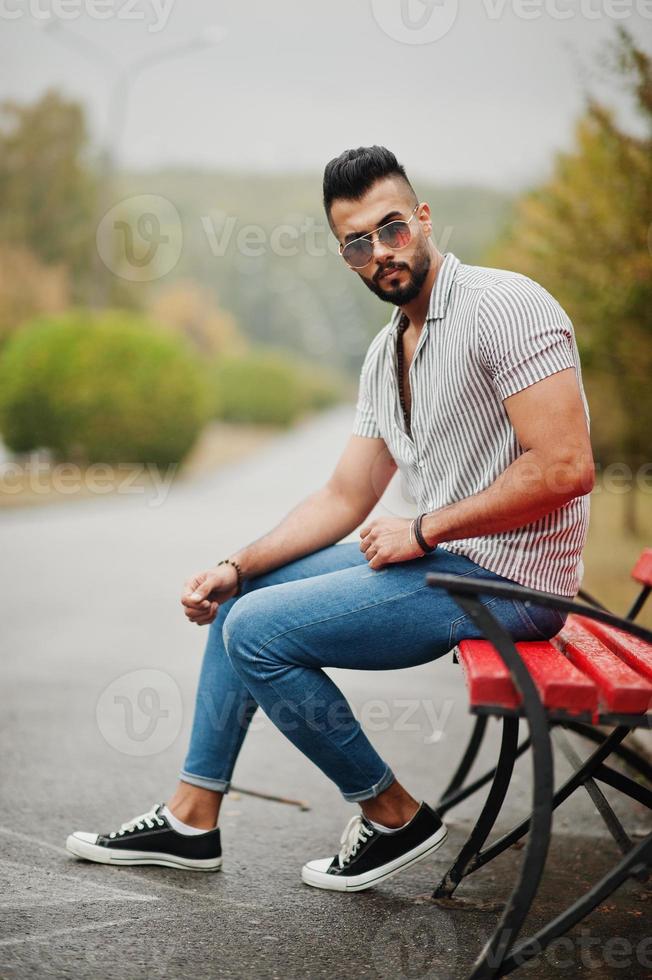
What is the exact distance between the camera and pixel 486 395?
261cm

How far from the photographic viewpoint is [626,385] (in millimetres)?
5648

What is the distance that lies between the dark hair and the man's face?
16 mm

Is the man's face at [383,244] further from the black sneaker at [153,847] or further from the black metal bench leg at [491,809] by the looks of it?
the black sneaker at [153,847]

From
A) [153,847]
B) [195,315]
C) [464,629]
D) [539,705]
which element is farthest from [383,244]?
[195,315]

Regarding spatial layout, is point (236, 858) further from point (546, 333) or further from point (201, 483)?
point (201, 483)

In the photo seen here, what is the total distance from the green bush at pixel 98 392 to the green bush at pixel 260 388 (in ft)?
42.7

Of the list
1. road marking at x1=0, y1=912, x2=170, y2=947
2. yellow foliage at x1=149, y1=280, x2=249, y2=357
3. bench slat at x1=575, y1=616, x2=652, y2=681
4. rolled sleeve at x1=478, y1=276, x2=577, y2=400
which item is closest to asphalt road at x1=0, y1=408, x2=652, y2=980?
road marking at x1=0, y1=912, x2=170, y2=947

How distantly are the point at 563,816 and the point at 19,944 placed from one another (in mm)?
1900

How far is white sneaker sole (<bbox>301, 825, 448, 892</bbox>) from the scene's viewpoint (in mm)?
2783

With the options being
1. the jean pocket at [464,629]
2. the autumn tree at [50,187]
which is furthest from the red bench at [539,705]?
the autumn tree at [50,187]

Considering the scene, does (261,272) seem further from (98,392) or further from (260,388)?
(98,392)

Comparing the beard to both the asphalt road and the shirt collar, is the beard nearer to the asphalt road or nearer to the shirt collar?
the shirt collar

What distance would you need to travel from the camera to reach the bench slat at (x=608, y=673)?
208 cm

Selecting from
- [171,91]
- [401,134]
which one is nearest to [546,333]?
[401,134]
